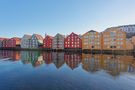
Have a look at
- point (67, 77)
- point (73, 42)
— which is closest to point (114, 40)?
point (73, 42)

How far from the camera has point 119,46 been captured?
232 ft

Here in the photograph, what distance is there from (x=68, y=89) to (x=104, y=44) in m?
64.3

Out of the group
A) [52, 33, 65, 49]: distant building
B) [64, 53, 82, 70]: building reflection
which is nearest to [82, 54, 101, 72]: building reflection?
[64, 53, 82, 70]: building reflection

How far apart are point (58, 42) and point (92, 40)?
23.7 metres

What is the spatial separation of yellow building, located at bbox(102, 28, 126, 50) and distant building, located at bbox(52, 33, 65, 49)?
27254 mm

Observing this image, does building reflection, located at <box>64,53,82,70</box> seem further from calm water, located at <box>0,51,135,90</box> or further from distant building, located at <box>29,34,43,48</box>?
distant building, located at <box>29,34,43,48</box>

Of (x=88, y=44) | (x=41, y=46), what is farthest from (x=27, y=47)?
(x=88, y=44)

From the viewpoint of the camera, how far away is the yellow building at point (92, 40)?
78675 mm

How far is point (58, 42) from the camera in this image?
9462 centimetres

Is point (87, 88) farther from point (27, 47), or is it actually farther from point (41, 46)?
point (27, 47)

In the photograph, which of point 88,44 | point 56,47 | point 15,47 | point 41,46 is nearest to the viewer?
point 88,44

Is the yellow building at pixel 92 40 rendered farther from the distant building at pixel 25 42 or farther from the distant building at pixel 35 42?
the distant building at pixel 25 42

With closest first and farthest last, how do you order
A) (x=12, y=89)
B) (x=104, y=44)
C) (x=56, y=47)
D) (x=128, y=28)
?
(x=12, y=89), (x=104, y=44), (x=56, y=47), (x=128, y=28)

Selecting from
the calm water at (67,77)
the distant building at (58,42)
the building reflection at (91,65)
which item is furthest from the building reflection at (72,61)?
the distant building at (58,42)
